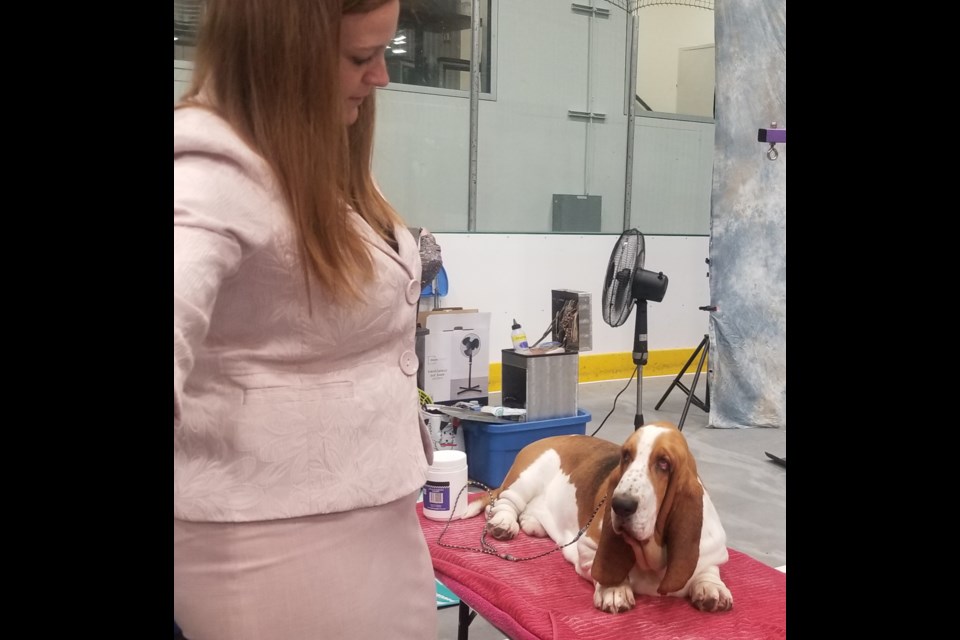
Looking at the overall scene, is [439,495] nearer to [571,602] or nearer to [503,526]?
[503,526]

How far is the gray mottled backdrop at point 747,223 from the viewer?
5.27 metres

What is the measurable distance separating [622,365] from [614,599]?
17.7ft

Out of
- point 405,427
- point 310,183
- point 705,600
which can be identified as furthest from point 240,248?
point 705,600

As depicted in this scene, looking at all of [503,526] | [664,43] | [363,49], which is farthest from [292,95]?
[664,43]

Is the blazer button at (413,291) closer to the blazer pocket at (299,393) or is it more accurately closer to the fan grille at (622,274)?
the blazer pocket at (299,393)

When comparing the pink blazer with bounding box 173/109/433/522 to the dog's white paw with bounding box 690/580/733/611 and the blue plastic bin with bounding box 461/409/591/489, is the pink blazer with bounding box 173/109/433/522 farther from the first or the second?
the blue plastic bin with bounding box 461/409/591/489

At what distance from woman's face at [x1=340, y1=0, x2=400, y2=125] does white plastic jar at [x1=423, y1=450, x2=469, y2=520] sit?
1769 mm

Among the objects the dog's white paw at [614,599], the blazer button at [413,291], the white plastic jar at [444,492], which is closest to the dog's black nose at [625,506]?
the dog's white paw at [614,599]

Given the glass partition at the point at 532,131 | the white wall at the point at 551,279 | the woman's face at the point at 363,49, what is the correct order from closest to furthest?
the woman's face at the point at 363,49
the white wall at the point at 551,279
the glass partition at the point at 532,131

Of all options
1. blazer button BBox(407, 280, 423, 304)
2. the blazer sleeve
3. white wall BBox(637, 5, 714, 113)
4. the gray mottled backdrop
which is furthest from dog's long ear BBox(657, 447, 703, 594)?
white wall BBox(637, 5, 714, 113)

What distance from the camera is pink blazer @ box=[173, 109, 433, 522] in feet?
2.37

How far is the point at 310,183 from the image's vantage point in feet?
2.61

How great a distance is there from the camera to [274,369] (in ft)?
2.70

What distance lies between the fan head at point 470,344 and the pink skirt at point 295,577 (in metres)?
3.03
